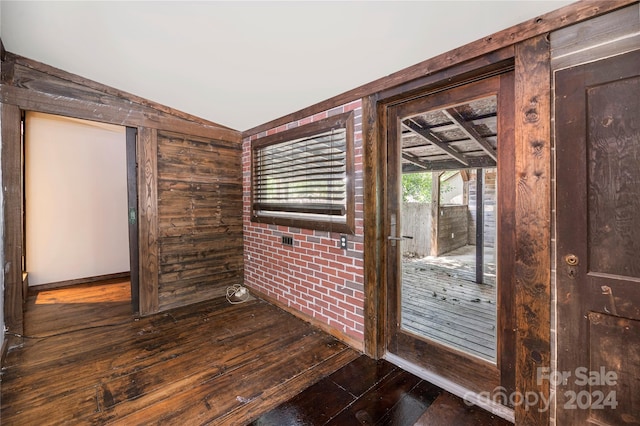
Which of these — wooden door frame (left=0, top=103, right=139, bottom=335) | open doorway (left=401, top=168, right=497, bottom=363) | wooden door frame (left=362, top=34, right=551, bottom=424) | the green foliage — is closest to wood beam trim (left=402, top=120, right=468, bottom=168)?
open doorway (left=401, top=168, right=497, bottom=363)

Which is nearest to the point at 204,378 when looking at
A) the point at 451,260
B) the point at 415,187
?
the point at 415,187

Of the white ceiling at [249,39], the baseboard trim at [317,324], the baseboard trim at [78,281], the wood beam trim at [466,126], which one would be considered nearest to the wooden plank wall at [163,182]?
the white ceiling at [249,39]

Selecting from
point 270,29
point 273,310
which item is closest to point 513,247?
point 270,29

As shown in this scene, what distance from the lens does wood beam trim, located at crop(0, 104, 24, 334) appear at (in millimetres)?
2326

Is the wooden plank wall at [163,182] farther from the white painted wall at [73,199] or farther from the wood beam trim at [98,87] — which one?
the white painted wall at [73,199]

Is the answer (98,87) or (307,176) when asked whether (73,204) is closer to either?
(98,87)

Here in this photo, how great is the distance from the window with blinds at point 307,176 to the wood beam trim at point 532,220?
1.21 meters

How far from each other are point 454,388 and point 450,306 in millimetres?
1695

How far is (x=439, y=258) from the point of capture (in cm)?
539

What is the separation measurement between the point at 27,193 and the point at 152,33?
3710 millimetres

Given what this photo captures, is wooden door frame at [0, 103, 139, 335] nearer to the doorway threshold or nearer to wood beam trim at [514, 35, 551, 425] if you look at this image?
the doorway threshold

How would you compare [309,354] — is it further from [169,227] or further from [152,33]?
[152,33]

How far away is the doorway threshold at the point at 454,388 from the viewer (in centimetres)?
161

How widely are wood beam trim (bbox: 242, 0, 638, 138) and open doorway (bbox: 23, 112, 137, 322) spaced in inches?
137
